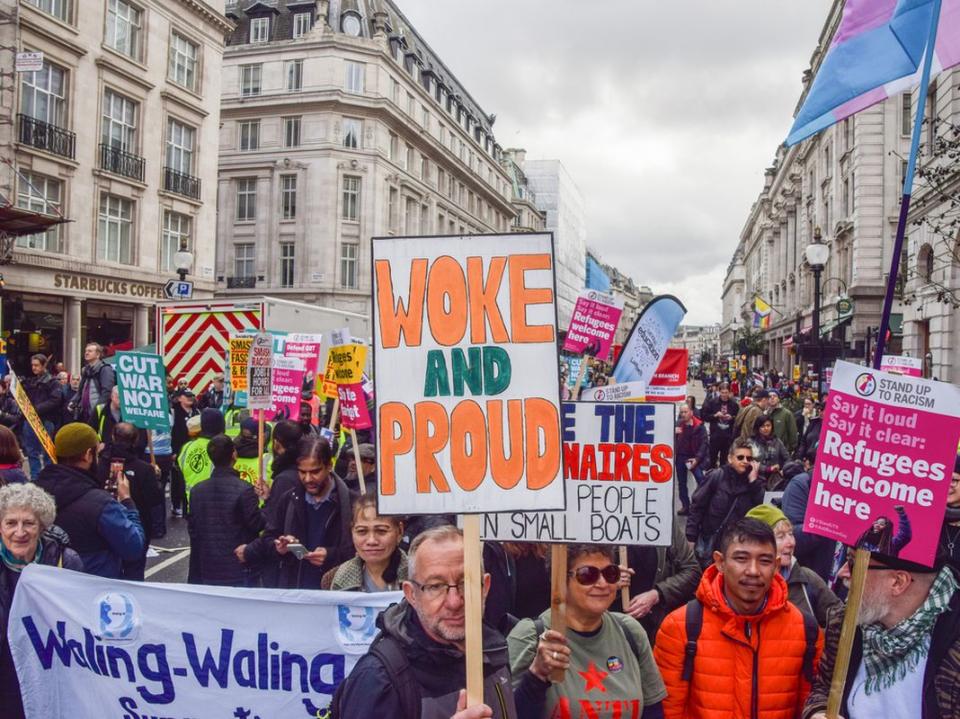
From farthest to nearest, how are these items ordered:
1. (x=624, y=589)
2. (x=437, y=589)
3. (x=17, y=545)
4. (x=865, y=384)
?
(x=624, y=589), (x=17, y=545), (x=865, y=384), (x=437, y=589)

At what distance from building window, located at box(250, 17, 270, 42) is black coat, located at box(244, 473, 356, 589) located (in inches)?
1809

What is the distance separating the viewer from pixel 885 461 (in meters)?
3.05

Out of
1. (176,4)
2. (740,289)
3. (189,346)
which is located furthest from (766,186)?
(189,346)

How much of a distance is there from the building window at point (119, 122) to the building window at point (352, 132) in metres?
19.3

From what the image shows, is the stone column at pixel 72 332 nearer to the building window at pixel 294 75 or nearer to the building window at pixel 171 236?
the building window at pixel 171 236

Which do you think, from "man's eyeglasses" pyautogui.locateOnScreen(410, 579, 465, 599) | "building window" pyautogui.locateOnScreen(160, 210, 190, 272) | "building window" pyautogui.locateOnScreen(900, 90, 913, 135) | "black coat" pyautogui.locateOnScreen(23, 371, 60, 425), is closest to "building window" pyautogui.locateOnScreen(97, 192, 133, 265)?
"building window" pyautogui.locateOnScreen(160, 210, 190, 272)

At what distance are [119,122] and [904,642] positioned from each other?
27.1m

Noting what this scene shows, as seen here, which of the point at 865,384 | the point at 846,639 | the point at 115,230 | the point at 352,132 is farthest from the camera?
the point at 352,132

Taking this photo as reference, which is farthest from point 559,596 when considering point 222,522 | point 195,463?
point 195,463

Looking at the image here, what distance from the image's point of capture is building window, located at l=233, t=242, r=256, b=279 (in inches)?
1799

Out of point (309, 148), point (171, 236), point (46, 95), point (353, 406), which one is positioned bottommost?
point (353, 406)

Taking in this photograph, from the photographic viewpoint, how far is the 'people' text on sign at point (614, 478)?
3766mm

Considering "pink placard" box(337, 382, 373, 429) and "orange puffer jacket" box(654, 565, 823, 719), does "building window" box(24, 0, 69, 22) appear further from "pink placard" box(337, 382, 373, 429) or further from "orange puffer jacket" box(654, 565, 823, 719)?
"orange puffer jacket" box(654, 565, 823, 719)

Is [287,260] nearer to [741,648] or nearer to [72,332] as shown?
[72,332]
